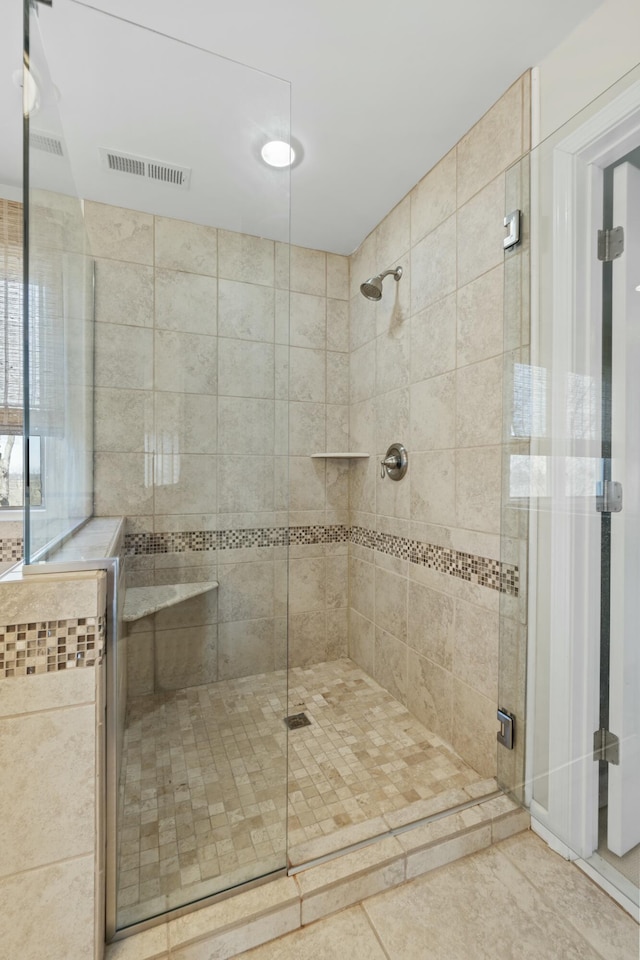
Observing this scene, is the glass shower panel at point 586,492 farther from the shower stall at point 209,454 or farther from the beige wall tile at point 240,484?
the beige wall tile at point 240,484

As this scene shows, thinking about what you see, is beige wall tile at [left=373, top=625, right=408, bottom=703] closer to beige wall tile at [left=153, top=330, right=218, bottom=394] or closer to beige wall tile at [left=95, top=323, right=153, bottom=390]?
beige wall tile at [left=153, top=330, right=218, bottom=394]

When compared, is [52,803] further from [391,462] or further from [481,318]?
[481,318]

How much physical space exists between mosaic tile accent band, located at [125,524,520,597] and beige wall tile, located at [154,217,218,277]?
2.45ft

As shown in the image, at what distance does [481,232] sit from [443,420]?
671 millimetres

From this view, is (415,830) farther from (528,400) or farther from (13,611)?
(528,400)

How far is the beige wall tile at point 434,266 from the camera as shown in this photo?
5.50 ft

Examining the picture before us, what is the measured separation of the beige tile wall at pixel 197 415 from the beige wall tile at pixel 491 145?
2.62ft

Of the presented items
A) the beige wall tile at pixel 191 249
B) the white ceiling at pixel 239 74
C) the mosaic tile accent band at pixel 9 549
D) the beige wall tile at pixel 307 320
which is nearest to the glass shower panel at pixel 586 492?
the white ceiling at pixel 239 74

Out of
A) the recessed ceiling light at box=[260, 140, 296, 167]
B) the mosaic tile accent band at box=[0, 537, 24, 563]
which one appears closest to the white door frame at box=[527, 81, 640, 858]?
the recessed ceiling light at box=[260, 140, 296, 167]

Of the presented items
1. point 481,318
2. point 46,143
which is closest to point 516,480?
point 481,318

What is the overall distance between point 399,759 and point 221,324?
1.62 metres

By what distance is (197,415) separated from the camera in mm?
1203

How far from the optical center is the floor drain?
1813 mm

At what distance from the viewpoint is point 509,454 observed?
1.39 metres
